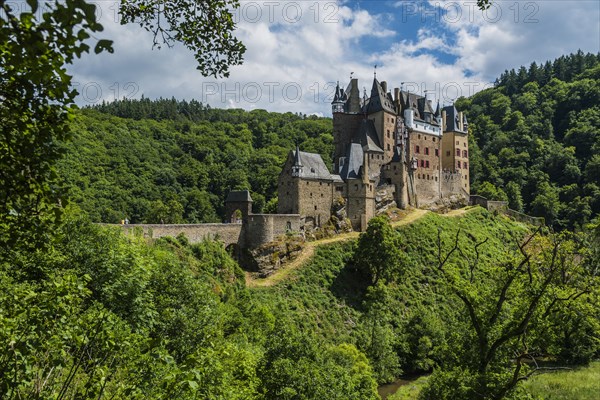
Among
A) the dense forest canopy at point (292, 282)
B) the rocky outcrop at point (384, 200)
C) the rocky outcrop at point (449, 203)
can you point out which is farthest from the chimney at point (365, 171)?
the rocky outcrop at point (449, 203)

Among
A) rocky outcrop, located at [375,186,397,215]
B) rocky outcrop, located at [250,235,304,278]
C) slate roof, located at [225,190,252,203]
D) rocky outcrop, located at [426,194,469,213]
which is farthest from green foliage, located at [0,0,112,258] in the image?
rocky outcrop, located at [426,194,469,213]

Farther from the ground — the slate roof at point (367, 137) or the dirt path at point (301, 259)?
the slate roof at point (367, 137)

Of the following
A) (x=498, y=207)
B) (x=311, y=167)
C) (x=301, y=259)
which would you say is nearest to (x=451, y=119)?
(x=498, y=207)

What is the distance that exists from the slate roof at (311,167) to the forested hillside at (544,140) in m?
45.4

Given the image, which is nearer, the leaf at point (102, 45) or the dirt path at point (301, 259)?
the leaf at point (102, 45)

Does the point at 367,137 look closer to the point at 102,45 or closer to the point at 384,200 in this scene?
the point at 384,200

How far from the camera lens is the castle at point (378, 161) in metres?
51.0

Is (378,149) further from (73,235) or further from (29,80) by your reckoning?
(29,80)

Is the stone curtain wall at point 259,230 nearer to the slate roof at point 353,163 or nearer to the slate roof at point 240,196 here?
the slate roof at point 240,196

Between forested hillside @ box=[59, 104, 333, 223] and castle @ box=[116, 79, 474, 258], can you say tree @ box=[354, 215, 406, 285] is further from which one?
forested hillside @ box=[59, 104, 333, 223]

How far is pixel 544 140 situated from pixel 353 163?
71.6m

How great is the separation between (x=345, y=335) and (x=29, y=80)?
39.6 m

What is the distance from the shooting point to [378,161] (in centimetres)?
5922

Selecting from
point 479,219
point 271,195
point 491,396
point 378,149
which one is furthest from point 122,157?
point 491,396
